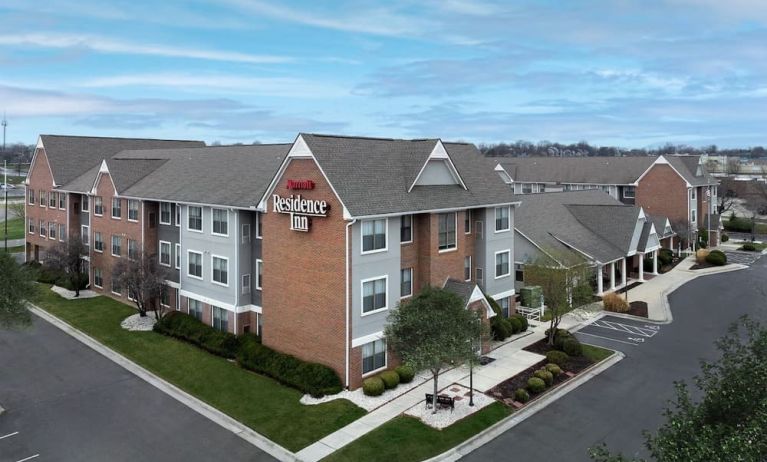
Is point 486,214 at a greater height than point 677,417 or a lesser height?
greater

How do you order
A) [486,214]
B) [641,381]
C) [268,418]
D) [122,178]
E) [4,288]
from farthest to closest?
1. [122,178]
2. [486,214]
3. [641,381]
4. [4,288]
5. [268,418]

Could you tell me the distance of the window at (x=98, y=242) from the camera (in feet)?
160

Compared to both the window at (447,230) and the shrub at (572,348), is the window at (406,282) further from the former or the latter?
the shrub at (572,348)

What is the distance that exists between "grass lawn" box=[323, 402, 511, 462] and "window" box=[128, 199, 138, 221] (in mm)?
29705

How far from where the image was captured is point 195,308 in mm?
38938

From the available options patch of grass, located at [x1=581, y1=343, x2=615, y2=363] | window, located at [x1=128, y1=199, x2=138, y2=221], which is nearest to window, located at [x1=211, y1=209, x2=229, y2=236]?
window, located at [x1=128, y1=199, x2=138, y2=221]

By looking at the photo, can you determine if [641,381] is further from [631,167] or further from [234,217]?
[631,167]

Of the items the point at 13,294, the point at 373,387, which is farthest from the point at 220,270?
the point at 373,387

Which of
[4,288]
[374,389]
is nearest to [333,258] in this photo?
[374,389]

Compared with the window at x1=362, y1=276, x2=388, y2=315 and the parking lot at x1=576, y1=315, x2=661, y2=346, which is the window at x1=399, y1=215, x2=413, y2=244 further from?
the parking lot at x1=576, y1=315, x2=661, y2=346

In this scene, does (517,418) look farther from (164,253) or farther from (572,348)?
(164,253)

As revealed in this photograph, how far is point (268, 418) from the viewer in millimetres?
25500

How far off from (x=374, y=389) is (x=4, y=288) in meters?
19.4

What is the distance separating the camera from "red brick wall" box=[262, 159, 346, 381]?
28.5 m
